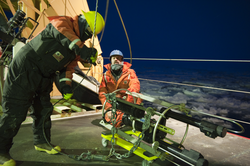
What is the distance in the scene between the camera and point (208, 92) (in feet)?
95.9

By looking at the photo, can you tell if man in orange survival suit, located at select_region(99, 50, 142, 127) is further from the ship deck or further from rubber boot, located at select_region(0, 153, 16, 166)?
rubber boot, located at select_region(0, 153, 16, 166)

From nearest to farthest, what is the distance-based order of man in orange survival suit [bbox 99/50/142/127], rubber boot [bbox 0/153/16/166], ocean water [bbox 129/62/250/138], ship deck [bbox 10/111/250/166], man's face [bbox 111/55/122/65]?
rubber boot [bbox 0/153/16/166], ship deck [bbox 10/111/250/166], man in orange survival suit [bbox 99/50/142/127], man's face [bbox 111/55/122/65], ocean water [bbox 129/62/250/138]

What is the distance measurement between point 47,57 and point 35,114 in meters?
0.63

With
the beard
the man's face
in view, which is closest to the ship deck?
the beard

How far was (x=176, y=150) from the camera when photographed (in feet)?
3.57

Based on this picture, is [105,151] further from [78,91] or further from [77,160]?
[78,91]

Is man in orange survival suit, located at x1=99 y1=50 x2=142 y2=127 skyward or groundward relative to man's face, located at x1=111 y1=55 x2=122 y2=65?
groundward

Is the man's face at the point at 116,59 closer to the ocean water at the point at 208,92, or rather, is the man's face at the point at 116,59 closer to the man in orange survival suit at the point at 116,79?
the man in orange survival suit at the point at 116,79

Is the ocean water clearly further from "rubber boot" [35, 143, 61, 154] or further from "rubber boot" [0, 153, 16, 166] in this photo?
"rubber boot" [0, 153, 16, 166]

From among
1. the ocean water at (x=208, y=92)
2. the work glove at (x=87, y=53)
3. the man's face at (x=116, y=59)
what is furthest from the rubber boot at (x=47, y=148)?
the ocean water at (x=208, y=92)

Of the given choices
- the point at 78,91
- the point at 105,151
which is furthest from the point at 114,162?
the point at 78,91

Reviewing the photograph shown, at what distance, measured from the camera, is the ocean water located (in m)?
21.0

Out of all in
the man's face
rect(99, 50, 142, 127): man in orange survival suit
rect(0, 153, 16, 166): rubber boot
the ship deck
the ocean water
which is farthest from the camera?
the ocean water

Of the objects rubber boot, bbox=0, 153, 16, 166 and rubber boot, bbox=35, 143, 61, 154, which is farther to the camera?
rubber boot, bbox=35, 143, 61, 154
